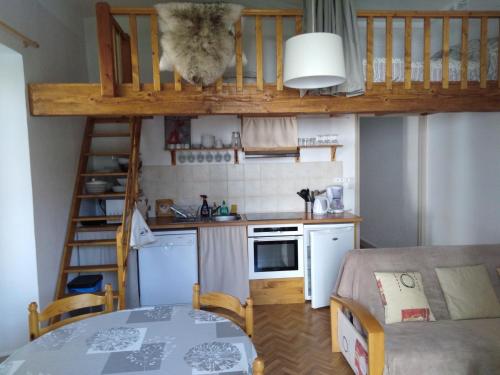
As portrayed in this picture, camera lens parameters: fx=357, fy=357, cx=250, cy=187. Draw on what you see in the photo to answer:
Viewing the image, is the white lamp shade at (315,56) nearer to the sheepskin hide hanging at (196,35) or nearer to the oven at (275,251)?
the sheepskin hide hanging at (196,35)

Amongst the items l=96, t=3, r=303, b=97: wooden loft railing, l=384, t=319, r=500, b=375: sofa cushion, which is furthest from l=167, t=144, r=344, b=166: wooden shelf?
l=384, t=319, r=500, b=375: sofa cushion

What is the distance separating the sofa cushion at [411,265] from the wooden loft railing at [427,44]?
1278 millimetres

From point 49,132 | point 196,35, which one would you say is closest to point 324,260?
point 196,35

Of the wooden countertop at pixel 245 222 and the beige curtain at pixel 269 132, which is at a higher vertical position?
the beige curtain at pixel 269 132

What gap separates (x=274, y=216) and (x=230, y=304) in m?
2.14

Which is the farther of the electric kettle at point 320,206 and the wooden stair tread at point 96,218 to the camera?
the electric kettle at point 320,206

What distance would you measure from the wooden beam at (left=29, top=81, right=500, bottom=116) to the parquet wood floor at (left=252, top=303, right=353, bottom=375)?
6.15 feet

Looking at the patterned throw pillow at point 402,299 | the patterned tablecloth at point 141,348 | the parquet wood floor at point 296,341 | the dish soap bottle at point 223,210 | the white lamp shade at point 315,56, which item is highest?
the white lamp shade at point 315,56

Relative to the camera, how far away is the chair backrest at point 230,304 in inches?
65.0

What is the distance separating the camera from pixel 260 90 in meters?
Result: 2.78

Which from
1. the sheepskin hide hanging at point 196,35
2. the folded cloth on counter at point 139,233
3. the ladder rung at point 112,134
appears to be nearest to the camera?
the sheepskin hide hanging at point 196,35

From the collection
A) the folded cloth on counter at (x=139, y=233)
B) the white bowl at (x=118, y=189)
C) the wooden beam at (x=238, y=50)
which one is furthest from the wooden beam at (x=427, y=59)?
the white bowl at (x=118, y=189)

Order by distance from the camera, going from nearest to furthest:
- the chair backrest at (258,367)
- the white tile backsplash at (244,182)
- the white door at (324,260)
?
the chair backrest at (258,367)
the white door at (324,260)
the white tile backsplash at (244,182)

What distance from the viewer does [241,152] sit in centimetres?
418
